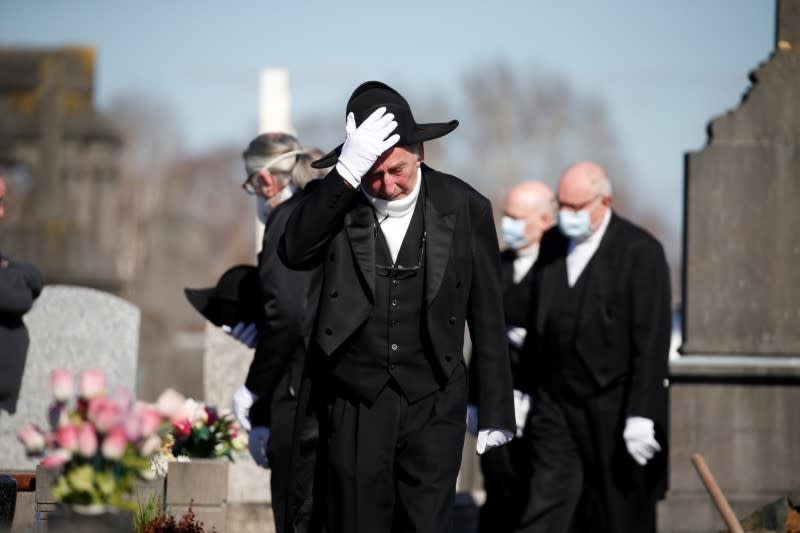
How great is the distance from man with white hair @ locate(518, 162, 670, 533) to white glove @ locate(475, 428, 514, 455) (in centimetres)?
283

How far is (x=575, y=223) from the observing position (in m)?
10.8

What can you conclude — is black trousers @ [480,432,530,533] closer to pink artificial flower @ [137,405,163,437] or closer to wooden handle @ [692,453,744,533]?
wooden handle @ [692,453,744,533]

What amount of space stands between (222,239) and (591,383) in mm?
84200

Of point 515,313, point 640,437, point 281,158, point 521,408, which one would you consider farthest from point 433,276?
point 515,313

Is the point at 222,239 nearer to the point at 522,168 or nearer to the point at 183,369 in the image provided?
the point at 522,168

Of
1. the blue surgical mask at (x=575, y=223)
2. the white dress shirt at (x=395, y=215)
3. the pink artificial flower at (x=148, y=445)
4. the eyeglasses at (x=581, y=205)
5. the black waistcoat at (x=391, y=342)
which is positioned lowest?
the pink artificial flower at (x=148, y=445)

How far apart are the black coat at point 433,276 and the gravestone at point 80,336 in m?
5.14

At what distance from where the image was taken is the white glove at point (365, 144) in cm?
698

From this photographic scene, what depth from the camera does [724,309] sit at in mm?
12094

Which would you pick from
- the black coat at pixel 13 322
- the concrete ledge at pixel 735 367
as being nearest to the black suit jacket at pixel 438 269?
the black coat at pixel 13 322

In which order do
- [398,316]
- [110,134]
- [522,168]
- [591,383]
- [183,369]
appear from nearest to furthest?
[398,316], [591,383], [110,134], [183,369], [522,168]

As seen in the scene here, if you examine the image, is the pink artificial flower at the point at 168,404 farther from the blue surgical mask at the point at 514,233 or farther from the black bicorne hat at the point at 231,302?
the blue surgical mask at the point at 514,233

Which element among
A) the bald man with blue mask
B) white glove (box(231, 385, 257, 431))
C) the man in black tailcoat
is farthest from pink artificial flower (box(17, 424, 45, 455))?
the bald man with blue mask

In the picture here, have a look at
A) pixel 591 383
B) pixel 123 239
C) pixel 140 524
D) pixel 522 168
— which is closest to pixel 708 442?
pixel 591 383
